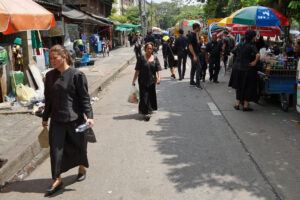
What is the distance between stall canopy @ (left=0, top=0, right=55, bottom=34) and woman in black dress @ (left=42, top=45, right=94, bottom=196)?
0.79 metres

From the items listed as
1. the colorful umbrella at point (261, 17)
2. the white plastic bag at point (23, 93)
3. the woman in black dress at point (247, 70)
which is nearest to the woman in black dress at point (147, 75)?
the woman in black dress at point (247, 70)

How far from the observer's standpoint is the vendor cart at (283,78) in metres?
7.65

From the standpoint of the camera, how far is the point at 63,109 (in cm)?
393

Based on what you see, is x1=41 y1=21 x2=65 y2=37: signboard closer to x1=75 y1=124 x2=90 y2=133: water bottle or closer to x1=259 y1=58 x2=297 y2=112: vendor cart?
x1=259 y1=58 x2=297 y2=112: vendor cart

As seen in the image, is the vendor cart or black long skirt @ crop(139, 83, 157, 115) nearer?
black long skirt @ crop(139, 83, 157, 115)

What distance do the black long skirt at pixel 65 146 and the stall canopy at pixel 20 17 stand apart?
4.40ft

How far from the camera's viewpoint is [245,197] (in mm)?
3770

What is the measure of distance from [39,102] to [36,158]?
10.5 feet

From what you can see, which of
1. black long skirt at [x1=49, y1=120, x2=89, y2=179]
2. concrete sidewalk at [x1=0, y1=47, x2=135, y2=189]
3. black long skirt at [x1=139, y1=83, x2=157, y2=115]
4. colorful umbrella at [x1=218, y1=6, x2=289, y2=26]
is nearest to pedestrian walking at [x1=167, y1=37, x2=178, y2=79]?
colorful umbrella at [x1=218, y1=6, x2=289, y2=26]

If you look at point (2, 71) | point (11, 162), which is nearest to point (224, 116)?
point (11, 162)

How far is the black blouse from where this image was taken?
7.14 meters

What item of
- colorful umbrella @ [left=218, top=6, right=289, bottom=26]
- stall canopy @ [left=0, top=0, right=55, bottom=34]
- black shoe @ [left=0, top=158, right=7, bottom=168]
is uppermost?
colorful umbrella @ [left=218, top=6, right=289, bottom=26]

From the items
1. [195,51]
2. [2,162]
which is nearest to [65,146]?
[2,162]

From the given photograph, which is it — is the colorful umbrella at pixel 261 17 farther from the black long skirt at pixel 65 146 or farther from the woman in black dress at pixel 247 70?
the black long skirt at pixel 65 146
